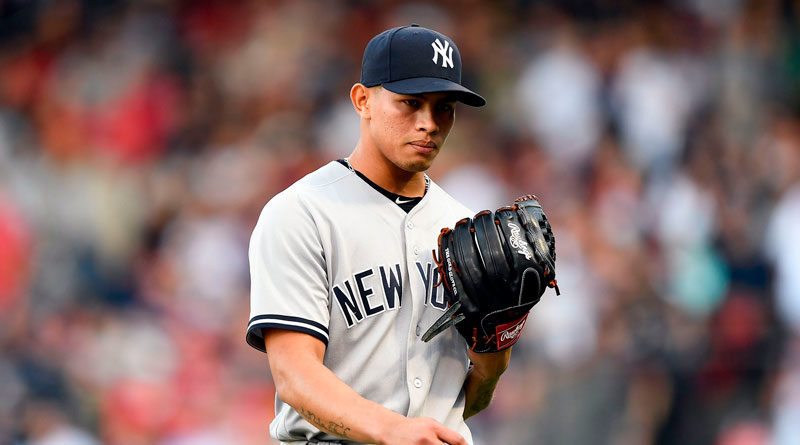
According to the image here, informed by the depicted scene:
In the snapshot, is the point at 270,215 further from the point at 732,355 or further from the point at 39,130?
the point at 39,130

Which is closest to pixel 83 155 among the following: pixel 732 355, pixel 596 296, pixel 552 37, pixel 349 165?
pixel 552 37

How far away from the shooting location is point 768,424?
5359mm

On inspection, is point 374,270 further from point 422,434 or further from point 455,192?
point 455,192

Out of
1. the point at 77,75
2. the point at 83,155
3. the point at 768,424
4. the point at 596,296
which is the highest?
the point at 77,75

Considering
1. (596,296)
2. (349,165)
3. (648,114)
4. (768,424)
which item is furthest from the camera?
(648,114)

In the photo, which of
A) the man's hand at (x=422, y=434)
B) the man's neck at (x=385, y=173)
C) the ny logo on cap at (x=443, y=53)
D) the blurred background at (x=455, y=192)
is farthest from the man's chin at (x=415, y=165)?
the blurred background at (x=455, y=192)

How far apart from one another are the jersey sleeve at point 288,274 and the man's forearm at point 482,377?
42 cm

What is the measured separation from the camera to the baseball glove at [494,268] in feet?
7.70

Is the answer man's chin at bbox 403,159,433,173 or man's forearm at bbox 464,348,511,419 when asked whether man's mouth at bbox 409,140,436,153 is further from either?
man's forearm at bbox 464,348,511,419

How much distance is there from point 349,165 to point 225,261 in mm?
4899

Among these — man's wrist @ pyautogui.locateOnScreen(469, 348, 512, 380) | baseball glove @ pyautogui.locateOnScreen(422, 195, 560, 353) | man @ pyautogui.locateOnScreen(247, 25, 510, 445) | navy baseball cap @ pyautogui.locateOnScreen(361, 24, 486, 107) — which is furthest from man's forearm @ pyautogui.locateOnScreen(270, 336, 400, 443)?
navy baseball cap @ pyautogui.locateOnScreen(361, 24, 486, 107)

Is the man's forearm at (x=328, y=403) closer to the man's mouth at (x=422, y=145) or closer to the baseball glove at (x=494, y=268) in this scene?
the baseball glove at (x=494, y=268)

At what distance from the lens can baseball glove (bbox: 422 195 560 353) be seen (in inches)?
92.4

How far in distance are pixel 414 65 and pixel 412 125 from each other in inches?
5.4
